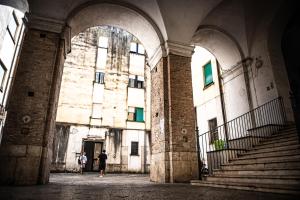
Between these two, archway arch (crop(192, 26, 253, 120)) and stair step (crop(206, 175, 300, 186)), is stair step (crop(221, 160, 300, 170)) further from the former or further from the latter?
archway arch (crop(192, 26, 253, 120))

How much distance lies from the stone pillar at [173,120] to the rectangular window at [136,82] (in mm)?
11054

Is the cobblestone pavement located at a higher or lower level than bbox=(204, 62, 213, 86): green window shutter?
lower

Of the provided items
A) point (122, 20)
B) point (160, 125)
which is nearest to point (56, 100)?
point (160, 125)

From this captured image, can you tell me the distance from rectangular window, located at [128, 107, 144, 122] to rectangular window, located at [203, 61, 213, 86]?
712 cm

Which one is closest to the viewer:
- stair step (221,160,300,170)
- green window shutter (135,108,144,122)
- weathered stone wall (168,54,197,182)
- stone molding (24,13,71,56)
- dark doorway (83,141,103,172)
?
stair step (221,160,300,170)

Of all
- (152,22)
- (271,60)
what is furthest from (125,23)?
(271,60)

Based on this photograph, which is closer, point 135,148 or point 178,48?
point 178,48

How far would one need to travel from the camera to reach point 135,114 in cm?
1903

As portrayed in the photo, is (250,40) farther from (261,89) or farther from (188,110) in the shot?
(188,110)

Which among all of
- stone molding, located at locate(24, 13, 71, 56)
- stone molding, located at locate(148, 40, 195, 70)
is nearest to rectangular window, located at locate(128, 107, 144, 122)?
stone molding, located at locate(148, 40, 195, 70)

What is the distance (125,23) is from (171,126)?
210 inches

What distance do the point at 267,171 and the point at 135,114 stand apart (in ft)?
48.5

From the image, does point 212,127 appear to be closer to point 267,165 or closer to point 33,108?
point 267,165

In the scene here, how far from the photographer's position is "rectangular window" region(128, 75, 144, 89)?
19.8 m
